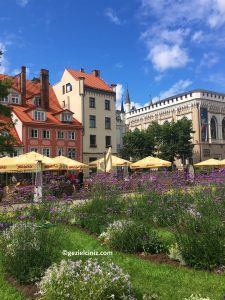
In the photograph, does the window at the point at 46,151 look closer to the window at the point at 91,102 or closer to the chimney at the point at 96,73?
the window at the point at 91,102

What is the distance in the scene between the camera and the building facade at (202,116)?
6106 centimetres

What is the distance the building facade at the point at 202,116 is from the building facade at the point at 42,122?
21.9 metres

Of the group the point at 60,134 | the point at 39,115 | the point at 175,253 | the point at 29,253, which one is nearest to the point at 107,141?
the point at 60,134

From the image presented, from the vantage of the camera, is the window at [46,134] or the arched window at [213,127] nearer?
the window at [46,134]

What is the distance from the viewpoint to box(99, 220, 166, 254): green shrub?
25.1 feet

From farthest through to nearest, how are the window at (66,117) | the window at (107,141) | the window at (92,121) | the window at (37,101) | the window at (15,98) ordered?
the window at (107,141) < the window at (92,121) < the window at (37,101) < the window at (66,117) < the window at (15,98)

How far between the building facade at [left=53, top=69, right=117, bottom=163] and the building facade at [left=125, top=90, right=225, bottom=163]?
51.1 ft

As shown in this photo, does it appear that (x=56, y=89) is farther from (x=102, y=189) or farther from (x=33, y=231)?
(x=33, y=231)

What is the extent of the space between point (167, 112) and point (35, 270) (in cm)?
6227

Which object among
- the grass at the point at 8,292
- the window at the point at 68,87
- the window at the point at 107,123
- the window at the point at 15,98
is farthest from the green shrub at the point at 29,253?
the window at the point at 68,87

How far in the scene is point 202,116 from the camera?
202ft

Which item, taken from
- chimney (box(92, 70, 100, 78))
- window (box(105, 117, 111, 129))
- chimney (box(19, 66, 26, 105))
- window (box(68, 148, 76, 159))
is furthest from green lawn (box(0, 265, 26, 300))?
chimney (box(92, 70, 100, 78))

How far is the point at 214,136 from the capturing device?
63.9 metres

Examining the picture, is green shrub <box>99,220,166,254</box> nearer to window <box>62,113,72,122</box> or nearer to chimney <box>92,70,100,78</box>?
window <box>62,113,72,122</box>
